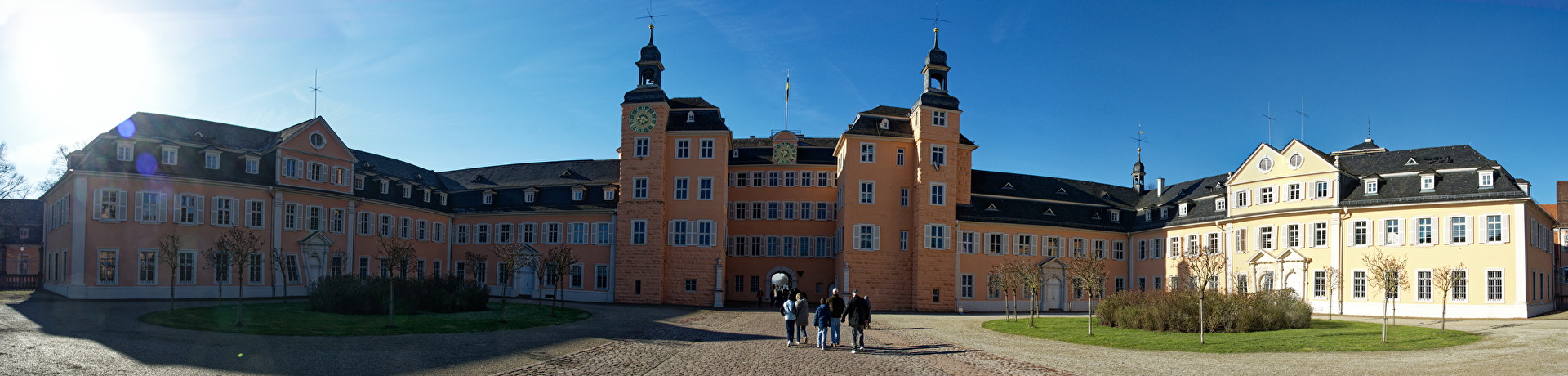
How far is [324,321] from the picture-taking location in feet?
84.3

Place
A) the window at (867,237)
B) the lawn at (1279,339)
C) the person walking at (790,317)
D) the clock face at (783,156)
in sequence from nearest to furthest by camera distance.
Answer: the lawn at (1279,339), the person walking at (790,317), the window at (867,237), the clock face at (783,156)

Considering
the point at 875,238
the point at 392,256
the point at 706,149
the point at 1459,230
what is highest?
the point at 706,149

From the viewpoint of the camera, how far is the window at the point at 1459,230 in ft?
126

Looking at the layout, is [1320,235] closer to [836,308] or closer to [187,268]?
[836,308]

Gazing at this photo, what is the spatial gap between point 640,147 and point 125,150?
22.5 metres

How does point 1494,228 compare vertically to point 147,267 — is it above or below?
above

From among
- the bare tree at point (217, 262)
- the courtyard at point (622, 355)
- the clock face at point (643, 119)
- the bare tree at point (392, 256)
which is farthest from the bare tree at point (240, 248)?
the clock face at point (643, 119)

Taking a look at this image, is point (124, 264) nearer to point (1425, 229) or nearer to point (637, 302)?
point (637, 302)

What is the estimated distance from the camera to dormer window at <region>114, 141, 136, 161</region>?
128 ft

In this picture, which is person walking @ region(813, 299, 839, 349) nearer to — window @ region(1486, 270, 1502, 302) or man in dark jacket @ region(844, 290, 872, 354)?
man in dark jacket @ region(844, 290, 872, 354)

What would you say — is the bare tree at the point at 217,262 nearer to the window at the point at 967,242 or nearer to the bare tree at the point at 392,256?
the bare tree at the point at 392,256

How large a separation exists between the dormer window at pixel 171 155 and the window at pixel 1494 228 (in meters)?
55.4

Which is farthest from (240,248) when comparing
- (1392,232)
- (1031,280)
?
(1392,232)

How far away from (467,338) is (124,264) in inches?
968
